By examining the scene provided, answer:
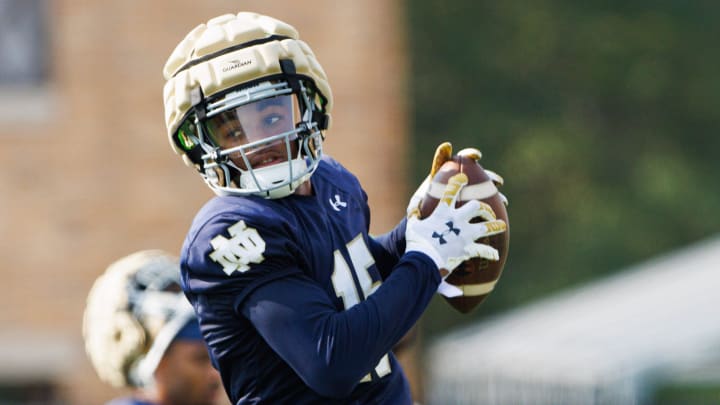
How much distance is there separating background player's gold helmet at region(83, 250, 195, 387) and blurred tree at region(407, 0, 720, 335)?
41.5ft

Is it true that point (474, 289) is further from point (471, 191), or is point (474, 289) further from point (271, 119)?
point (271, 119)

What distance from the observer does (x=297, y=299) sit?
2.71 m

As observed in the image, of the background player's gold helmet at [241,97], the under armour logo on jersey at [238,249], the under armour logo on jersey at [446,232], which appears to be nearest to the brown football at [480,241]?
the under armour logo on jersey at [446,232]

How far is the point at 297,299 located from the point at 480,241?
1.74 feet

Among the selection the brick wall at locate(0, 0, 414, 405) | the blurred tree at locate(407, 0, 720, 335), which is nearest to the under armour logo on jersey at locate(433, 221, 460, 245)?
the brick wall at locate(0, 0, 414, 405)

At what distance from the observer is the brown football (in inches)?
119

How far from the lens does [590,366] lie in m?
9.29

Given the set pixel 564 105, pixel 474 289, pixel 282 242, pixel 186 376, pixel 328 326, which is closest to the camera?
pixel 328 326

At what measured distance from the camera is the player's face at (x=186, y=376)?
442cm

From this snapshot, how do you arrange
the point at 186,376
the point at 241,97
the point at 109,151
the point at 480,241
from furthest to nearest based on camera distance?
1. the point at 109,151
2. the point at 186,376
3. the point at 480,241
4. the point at 241,97

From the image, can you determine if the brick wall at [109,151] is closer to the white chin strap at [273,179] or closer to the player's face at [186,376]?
the player's face at [186,376]

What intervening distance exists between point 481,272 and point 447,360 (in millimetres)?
8562

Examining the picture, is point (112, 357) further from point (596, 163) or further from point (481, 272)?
point (596, 163)

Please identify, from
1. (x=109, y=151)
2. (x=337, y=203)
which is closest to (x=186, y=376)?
(x=337, y=203)
